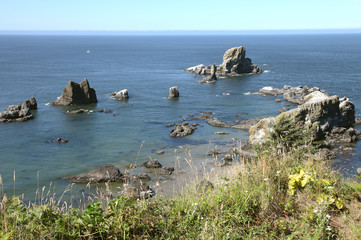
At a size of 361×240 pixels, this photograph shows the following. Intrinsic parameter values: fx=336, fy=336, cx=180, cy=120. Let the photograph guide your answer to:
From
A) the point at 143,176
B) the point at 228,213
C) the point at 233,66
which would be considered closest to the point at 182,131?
the point at 143,176

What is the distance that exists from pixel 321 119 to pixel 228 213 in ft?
130

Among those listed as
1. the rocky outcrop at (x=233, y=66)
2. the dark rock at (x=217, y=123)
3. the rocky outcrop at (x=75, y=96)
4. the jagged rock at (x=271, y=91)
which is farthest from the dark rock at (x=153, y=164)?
the rocky outcrop at (x=233, y=66)

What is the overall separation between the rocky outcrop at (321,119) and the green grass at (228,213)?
99.7 ft

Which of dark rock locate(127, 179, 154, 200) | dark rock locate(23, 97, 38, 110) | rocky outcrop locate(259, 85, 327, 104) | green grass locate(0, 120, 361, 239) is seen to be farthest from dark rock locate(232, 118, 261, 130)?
green grass locate(0, 120, 361, 239)

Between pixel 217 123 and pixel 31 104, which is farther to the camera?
pixel 31 104

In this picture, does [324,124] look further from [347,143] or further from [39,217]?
[39,217]

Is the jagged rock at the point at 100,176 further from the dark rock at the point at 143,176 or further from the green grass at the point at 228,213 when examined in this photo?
the green grass at the point at 228,213

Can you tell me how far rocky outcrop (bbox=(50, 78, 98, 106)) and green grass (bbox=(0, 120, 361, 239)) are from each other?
5921 cm

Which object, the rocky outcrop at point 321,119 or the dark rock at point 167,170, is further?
the rocky outcrop at point 321,119

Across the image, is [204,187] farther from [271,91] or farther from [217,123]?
[271,91]

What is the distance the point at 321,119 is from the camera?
43.4 meters

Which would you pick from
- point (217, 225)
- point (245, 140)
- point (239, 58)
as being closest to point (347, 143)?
point (245, 140)

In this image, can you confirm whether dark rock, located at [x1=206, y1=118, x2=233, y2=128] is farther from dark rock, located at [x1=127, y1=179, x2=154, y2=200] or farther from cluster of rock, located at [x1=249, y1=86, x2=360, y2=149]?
dark rock, located at [x1=127, y1=179, x2=154, y2=200]

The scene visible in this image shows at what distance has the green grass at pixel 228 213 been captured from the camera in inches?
272
